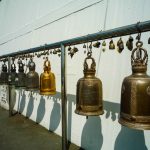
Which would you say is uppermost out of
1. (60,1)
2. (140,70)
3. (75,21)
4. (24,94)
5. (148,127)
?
(60,1)

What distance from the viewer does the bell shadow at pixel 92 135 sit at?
372cm

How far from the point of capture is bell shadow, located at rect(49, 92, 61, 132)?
4943 mm

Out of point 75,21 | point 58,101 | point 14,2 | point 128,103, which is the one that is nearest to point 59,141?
point 58,101

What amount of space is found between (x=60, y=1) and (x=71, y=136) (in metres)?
2.83

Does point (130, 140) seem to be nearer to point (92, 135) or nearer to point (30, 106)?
point (92, 135)

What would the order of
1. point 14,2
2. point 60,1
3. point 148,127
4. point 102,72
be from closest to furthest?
point 148,127, point 102,72, point 60,1, point 14,2

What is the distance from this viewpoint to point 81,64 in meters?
4.14

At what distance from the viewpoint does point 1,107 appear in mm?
8352

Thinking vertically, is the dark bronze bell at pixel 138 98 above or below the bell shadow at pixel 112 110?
above

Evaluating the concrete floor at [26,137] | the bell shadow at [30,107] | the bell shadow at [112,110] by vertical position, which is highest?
the bell shadow at [112,110]

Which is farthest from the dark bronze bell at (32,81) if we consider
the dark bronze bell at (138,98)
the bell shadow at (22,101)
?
the bell shadow at (22,101)

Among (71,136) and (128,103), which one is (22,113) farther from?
(128,103)

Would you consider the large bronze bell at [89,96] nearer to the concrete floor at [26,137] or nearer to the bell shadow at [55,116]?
the concrete floor at [26,137]

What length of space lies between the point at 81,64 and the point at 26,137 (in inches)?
77.4
